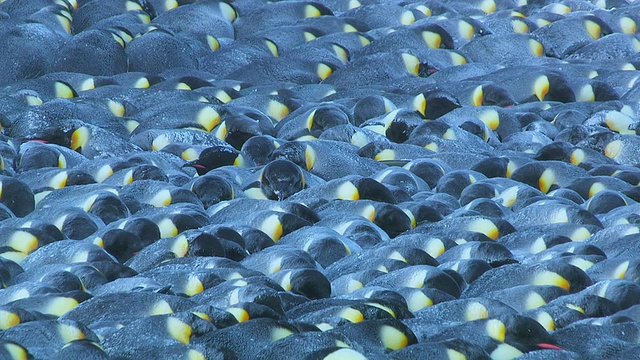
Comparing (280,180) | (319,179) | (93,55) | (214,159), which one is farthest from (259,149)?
(93,55)

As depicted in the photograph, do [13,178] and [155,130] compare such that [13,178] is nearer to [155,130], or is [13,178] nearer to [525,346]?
[155,130]

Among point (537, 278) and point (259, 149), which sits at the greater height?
point (537, 278)

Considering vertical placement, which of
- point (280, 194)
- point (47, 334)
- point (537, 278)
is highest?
point (47, 334)

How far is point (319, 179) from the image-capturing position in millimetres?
4266

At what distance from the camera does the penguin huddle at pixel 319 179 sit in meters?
2.44

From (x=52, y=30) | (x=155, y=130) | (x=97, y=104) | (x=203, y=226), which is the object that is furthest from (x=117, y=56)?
(x=203, y=226)

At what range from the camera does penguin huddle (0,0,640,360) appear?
2441mm

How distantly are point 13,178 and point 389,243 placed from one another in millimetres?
1321

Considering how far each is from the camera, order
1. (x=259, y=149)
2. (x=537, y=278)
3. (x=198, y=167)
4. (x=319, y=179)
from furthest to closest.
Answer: (x=259, y=149), (x=198, y=167), (x=319, y=179), (x=537, y=278)

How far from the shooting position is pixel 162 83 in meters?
5.64

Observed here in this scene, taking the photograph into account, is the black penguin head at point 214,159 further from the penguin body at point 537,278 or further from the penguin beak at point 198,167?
the penguin body at point 537,278

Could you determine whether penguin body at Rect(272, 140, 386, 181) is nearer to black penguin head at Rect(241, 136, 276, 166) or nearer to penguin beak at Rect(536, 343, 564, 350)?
black penguin head at Rect(241, 136, 276, 166)

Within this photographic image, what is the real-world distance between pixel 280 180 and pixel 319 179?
0.31 meters

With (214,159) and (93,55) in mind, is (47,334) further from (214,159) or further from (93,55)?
(93,55)
